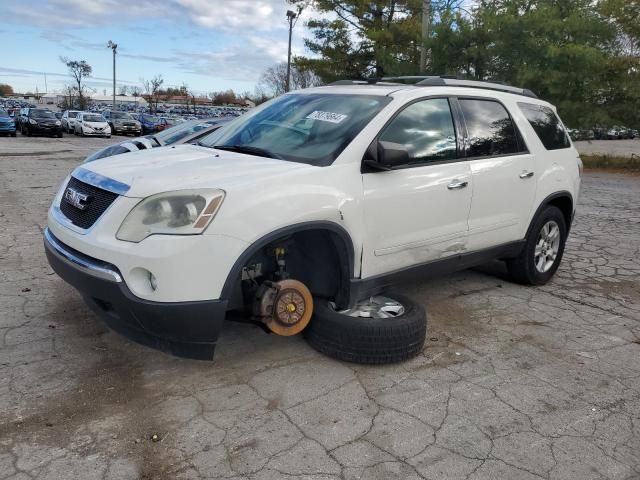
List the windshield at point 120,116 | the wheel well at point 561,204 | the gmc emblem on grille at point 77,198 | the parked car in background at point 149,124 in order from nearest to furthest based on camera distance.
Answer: the gmc emblem on grille at point 77,198 < the wheel well at point 561,204 < the windshield at point 120,116 < the parked car in background at point 149,124

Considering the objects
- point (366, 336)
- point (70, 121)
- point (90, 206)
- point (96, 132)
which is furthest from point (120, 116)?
point (366, 336)

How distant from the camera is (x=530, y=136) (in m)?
5.01

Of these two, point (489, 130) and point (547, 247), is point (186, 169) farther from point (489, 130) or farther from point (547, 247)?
point (547, 247)

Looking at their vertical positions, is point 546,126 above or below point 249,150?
above

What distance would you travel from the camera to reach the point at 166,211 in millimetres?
3010

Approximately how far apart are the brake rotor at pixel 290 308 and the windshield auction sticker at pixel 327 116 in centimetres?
120

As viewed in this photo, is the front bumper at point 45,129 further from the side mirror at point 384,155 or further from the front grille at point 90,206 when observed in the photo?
the side mirror at point 384,155

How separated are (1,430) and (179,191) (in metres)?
1.49

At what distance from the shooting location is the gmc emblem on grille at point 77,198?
3303 millimetres

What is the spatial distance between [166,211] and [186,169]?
0.42 m

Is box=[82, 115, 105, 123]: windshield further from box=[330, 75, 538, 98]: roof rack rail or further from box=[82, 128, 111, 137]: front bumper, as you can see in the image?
box=[330, 75, 538, 98]: roof rack rail

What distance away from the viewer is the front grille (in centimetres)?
319

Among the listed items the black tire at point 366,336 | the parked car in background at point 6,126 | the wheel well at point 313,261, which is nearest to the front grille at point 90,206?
the wheel well at point 313,261

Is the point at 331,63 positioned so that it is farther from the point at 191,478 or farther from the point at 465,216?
the point at 191,478
